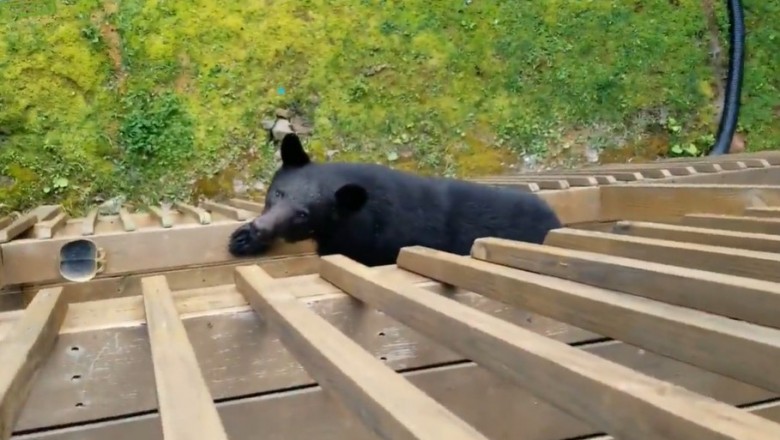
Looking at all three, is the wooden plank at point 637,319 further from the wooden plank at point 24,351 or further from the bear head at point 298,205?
the bear head at point 298,205

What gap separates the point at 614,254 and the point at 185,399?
40.5 inches

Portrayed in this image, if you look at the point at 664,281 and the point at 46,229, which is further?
the point at 46,229

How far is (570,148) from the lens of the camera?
5.92m

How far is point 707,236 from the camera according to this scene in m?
1.75

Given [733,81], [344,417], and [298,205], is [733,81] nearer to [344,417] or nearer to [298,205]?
[298,205]

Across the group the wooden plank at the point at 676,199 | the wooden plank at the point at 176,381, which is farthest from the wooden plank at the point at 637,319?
the wooden plank at the point at 676,199

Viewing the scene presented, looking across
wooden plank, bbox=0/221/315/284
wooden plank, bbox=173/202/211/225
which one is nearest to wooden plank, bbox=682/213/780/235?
wooden plank, bbox=0/221/315/284

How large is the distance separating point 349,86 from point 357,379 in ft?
15.6

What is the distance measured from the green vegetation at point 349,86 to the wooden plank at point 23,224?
30.5 inches

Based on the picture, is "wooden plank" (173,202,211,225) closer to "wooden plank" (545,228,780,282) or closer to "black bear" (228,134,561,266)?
"black bear" (228,134,561,266)

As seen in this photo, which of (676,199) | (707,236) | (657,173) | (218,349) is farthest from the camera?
(657,173)

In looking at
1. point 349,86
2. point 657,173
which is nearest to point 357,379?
point 657,173

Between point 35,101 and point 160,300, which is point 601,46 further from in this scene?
point 160,300

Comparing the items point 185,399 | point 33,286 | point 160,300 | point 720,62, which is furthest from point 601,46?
point 185,399
